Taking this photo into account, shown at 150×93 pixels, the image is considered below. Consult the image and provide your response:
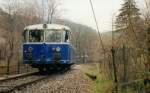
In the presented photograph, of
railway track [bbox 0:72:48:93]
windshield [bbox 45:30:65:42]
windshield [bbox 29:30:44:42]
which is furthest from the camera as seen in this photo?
windshield [bbox 29:30:44:42]

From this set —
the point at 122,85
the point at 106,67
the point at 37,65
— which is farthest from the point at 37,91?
the point at 37,65

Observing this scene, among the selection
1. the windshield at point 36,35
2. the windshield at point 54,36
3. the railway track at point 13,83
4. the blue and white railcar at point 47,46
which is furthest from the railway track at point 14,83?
the windshield at point 36,35

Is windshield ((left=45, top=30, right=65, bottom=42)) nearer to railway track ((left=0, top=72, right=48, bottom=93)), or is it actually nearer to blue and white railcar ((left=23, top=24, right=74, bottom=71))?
blue and white railcar ((left=23, top=24, right=74, bottom=71))

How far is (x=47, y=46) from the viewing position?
2422 centimetres

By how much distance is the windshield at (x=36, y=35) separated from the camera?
24609mm

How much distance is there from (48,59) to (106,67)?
3.78 meters

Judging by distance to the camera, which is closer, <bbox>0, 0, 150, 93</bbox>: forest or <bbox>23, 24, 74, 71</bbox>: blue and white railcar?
<bbox>0, 0, 150, 93</bbox>: forest

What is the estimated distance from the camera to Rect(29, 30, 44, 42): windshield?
80.7 ft

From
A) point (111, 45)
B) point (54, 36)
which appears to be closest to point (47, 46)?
point (54, 36)

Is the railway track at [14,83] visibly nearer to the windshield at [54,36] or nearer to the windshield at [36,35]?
the windshield at [54,36]

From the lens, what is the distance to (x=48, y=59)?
79.9 feet

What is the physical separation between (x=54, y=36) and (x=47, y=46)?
84 centimetres

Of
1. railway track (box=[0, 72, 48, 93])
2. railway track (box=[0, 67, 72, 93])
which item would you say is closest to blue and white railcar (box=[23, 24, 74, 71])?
railway track (box=[0, 67, 72, 93])

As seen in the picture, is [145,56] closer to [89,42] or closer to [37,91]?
[37,91]
